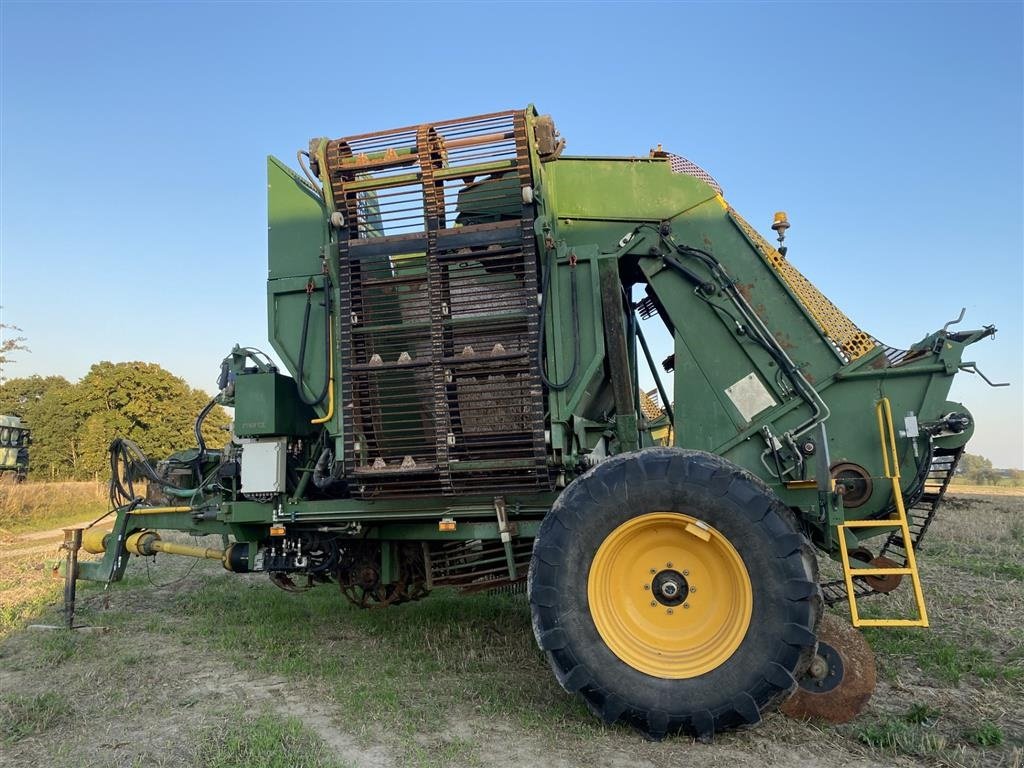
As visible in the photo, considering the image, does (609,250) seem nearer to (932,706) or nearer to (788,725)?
(788,725)

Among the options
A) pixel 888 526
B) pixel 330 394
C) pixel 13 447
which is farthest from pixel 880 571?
pixel 13 447

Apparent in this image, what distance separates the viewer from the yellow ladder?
3.55 m

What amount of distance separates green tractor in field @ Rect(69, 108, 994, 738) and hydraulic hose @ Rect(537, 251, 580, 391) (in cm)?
1

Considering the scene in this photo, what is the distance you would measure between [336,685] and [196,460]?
2.55m

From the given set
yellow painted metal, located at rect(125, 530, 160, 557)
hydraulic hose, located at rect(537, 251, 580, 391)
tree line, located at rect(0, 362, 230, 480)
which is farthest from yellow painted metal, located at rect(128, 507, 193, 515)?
tree line, located at rect(0, 362, 230, 480)

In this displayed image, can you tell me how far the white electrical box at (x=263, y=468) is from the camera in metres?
4.92

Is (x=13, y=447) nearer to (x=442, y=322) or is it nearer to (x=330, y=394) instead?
(x=330, y=394)

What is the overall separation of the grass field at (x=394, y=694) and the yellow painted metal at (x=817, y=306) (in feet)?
7.09

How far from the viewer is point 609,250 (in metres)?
4.76

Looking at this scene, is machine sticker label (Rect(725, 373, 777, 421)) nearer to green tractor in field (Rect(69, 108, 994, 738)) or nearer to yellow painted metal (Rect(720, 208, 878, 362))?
green tractor in field (Rect(69, 108, 994, 738))

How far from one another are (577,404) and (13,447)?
28.5 metres

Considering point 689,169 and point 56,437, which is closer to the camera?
point 689,169

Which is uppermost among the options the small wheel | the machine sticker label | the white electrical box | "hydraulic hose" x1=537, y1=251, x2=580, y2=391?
"hydraulic hose" x1=537, y1=251, x2=580, y2=391

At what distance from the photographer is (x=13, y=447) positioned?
83.3ft
